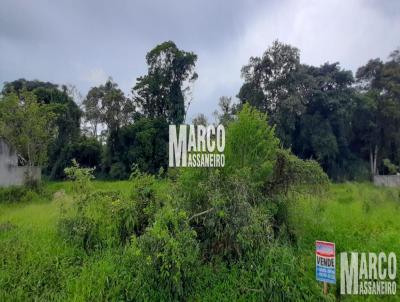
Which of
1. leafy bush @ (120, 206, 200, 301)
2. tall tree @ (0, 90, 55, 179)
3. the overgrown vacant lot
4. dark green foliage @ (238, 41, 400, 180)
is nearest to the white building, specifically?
tall tree @ (0, 90, 55, 179)

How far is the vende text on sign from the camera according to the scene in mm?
3820

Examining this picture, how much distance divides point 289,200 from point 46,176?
1761 centimetres

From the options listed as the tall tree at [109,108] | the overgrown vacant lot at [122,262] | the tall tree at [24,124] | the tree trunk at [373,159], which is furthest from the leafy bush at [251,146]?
the tree trunk at [373,159]

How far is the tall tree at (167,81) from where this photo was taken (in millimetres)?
18453

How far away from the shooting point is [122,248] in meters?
4.70

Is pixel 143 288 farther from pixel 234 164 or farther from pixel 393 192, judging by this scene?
pixel 393 192

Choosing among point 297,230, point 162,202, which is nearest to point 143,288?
point 162,202

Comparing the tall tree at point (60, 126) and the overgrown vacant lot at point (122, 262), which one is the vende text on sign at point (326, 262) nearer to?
the overgrown vacant lot at point (122, 262)

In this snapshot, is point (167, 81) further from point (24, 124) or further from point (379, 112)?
point (379, 112)

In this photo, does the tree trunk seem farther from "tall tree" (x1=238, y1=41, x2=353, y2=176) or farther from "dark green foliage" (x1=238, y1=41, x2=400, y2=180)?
"tall tree" (x1=238, y1=41, x2=353, y2=176)

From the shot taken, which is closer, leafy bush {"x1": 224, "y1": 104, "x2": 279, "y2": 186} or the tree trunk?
leafy bush {"x1": 224, "y1": 104, "x2": 279, "y2": 186}

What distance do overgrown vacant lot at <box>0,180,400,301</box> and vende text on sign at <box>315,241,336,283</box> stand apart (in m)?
0.42

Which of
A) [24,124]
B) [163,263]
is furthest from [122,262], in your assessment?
[24,124]

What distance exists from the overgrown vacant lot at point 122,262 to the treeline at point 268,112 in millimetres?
11686
